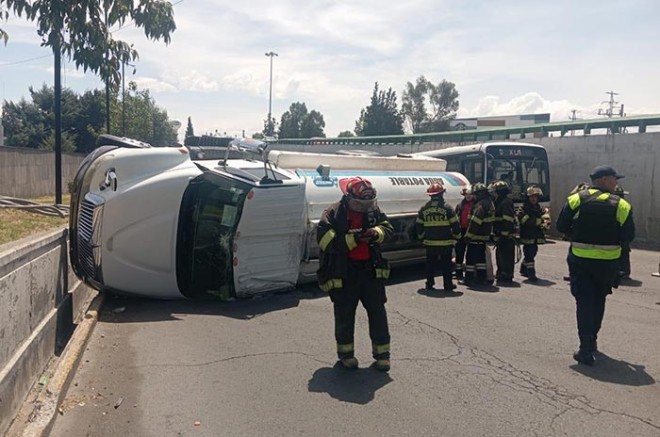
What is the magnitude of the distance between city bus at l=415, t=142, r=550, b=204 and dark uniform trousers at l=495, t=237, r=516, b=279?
7.75m

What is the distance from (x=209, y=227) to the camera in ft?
27.9

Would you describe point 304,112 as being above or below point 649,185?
above

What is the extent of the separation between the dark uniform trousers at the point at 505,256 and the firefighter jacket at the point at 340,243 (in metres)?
5.21

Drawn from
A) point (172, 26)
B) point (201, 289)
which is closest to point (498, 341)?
point (201, 289)

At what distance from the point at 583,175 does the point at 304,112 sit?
81.3 m

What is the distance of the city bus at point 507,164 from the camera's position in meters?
18.3

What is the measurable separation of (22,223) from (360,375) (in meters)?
9.21

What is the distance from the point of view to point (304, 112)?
3888 inches

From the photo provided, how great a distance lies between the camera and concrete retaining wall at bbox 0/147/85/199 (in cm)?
2244

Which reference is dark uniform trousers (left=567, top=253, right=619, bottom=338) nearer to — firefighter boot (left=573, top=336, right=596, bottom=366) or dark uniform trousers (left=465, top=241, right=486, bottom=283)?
firefighter boot (left=573, top=336, right=596, bottom=366)

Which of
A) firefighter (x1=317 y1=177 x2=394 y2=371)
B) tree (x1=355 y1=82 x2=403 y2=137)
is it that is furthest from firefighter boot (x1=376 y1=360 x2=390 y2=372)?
tree (x1=355 y1=82 x2=403 y2=137)

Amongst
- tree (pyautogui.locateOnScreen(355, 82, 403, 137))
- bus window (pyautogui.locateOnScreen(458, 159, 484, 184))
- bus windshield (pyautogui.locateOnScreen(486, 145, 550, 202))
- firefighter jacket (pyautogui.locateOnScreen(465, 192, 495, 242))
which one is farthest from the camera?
tree (pyautogui.locateOnScreen(355, 82, 403, 137))

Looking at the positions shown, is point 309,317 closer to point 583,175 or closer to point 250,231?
point 250,231

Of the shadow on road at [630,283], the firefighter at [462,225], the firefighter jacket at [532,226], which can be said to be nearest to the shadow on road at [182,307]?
the firefighter at [462,225]
